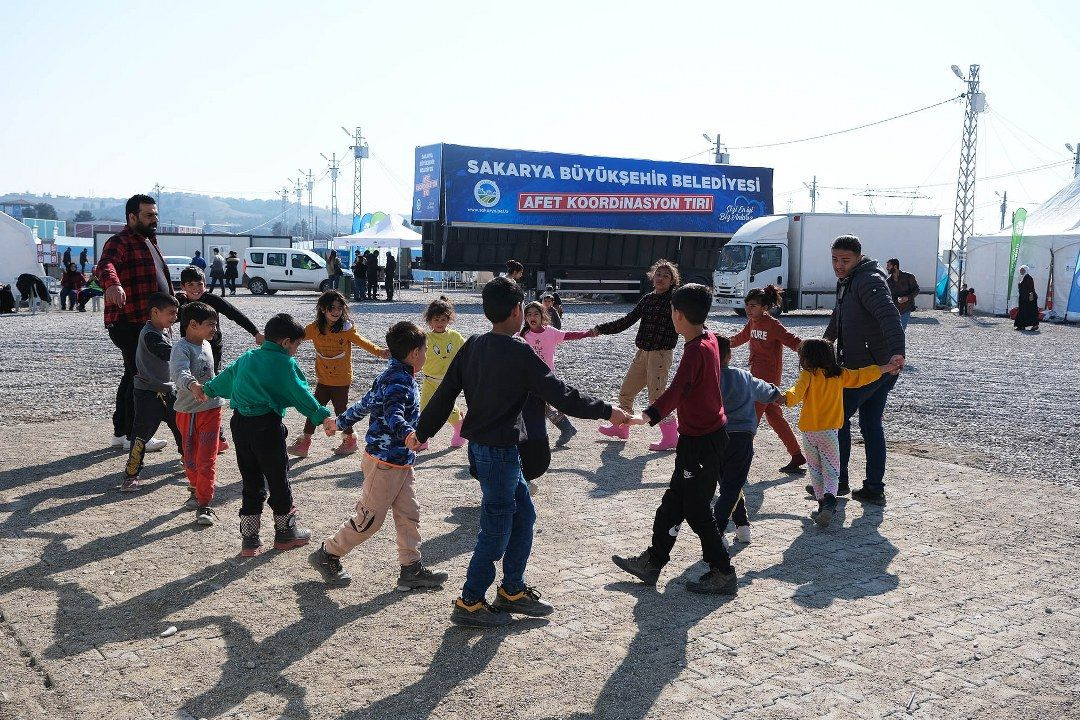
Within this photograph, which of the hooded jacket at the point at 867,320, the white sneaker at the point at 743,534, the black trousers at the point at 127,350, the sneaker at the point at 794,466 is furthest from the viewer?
the sneaker at the point at 794,466

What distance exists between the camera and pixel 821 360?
6688mm

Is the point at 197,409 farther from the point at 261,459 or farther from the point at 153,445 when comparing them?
the point at 153,445

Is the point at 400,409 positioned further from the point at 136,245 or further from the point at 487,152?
the point at 487,152

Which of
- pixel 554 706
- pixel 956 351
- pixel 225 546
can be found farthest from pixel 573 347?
pixel 554 706

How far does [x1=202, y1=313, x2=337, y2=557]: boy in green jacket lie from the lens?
5488 millimetres

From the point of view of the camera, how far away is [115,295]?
22.8 feet

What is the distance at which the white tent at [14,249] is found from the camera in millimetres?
29219

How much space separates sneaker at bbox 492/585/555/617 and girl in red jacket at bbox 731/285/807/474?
3.44 metres

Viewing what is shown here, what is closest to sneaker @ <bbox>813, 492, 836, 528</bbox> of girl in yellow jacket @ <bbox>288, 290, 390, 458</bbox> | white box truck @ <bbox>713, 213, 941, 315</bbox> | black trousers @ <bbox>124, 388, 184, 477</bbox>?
girl in yellow jacket @ <bbox>288, 290, 390, 458</bbox>

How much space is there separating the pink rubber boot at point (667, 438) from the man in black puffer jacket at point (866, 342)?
2061mm

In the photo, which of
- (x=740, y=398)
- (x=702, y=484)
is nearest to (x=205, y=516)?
(x=702, y=484)

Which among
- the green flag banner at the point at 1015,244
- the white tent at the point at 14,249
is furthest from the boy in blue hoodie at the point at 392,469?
the green flag banner at the point at 1015,244

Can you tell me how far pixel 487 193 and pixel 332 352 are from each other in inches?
946

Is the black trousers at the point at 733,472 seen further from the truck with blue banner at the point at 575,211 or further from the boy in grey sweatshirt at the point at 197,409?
the truck with blue banner at the point at 575,211
